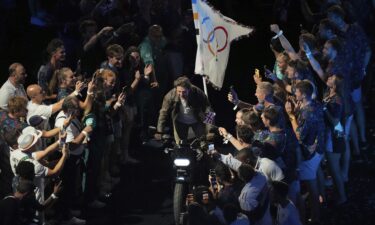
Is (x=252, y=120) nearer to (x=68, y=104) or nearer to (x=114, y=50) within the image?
(x=68, y=104)

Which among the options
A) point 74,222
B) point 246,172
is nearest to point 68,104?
point 74,222

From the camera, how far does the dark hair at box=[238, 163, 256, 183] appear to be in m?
9.12

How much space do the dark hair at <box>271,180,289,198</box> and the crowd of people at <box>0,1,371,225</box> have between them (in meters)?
0.01

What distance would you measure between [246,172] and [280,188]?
0.48m

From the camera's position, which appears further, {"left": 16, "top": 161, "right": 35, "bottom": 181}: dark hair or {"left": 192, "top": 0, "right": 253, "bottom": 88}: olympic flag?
{"left": 192, "top": 0, "right": 253, "bottom": 88}: olympic flag

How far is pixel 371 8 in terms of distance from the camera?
690 inches

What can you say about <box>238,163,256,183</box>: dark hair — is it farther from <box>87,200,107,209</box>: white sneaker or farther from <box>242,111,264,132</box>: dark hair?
<box>87,200,107,209</box>: white sneaker

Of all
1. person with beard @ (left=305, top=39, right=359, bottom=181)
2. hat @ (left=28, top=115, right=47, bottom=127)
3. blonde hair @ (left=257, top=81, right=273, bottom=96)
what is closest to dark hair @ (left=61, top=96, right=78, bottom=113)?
hat @ (left=28, top=115, right=47, bottom=127)

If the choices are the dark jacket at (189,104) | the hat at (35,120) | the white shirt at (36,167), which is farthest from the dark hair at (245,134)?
the hat at (35,120)

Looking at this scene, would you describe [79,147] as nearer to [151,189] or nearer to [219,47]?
[151,189]

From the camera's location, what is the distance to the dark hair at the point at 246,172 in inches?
359

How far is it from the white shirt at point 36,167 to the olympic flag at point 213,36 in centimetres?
367

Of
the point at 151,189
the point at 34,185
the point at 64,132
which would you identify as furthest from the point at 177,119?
the point at 34,185

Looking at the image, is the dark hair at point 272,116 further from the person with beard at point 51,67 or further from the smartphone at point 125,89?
the person with beard at point 51,67
